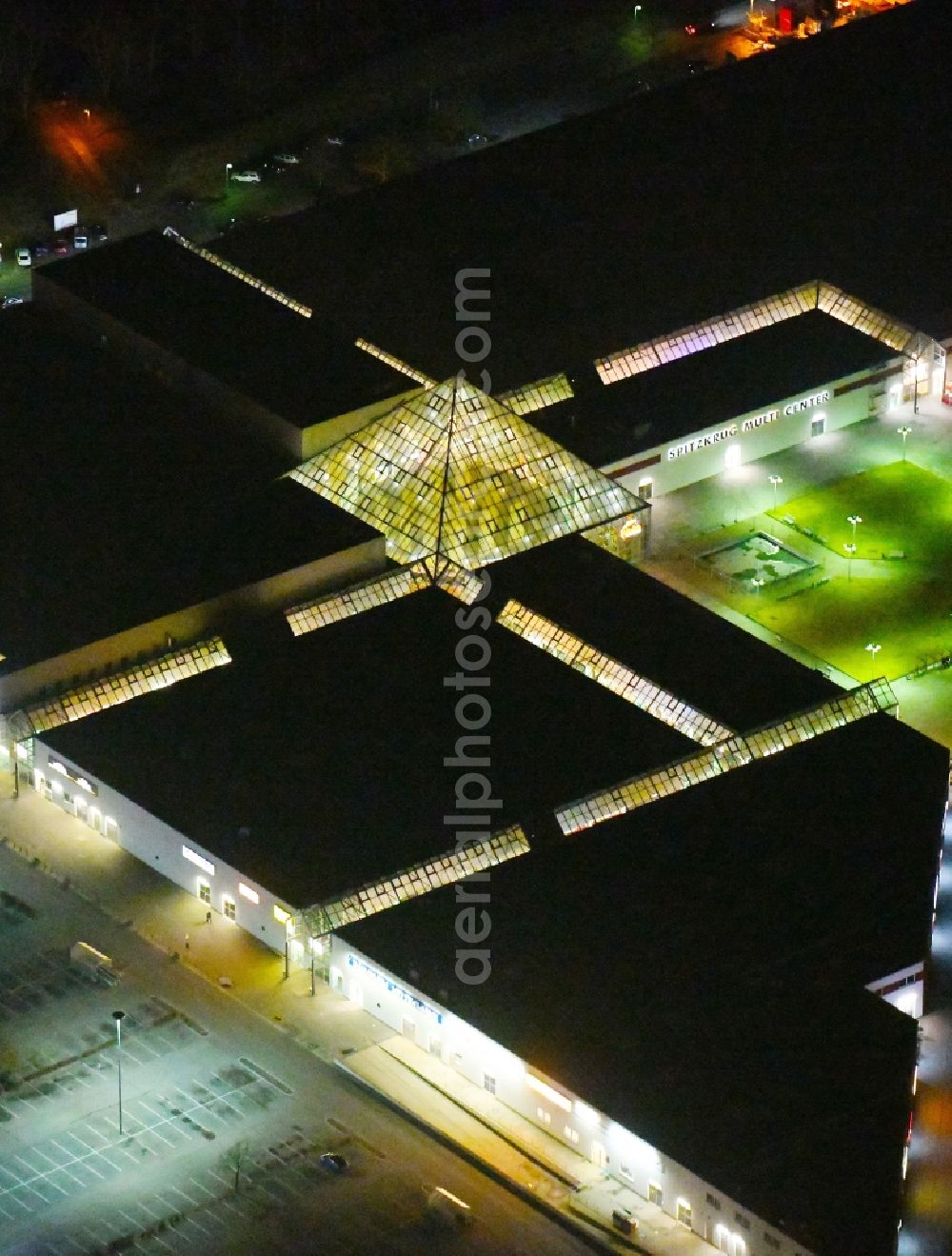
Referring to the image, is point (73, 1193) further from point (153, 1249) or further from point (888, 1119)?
point (888, 1119)

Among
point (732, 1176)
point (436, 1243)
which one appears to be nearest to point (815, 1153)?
point (732, 1176)

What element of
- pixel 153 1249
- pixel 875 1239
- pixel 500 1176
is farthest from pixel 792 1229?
pixel 153 1249

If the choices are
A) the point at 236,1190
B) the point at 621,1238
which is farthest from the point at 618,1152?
the point at 236,1190

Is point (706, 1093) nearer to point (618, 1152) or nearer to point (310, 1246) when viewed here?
point (618, 1152)

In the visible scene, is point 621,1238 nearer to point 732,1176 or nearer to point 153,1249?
point 732,1176

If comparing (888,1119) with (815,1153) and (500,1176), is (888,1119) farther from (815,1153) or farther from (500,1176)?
(500,1176)

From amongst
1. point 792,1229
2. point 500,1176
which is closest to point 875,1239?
point 792,1229
